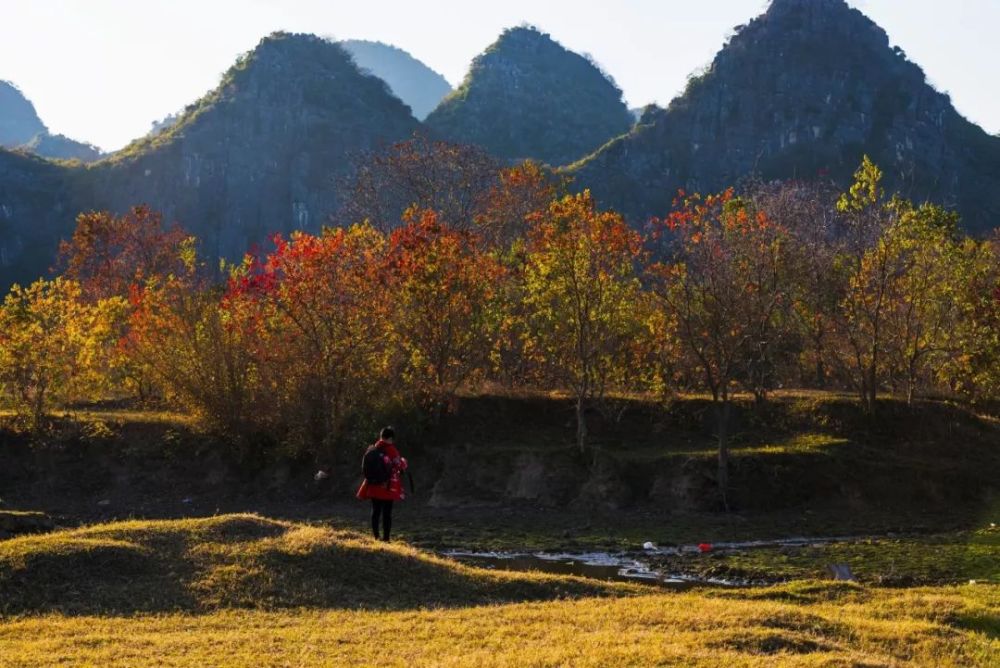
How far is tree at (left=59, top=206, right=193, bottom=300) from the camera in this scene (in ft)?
186

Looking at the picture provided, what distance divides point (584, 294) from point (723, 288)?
484 centimetres

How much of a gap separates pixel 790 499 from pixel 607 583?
13.1 meters

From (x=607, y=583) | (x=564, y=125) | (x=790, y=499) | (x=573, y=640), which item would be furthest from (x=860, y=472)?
(x=564, y=125)

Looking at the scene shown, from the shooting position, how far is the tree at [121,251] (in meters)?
56.6

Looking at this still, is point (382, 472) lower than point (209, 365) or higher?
lower

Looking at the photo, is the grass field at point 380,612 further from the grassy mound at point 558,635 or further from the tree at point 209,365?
the tree at point 209,365

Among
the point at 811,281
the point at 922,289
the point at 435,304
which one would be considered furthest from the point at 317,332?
the point at 922,289

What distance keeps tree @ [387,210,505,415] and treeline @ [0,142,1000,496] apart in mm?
63

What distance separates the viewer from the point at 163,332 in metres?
34.5

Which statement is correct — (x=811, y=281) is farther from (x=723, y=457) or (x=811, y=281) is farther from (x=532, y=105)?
(x=532, y=105)

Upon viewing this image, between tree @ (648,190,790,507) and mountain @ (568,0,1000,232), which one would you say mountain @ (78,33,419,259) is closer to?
mountain @ (568,0,1000,232)

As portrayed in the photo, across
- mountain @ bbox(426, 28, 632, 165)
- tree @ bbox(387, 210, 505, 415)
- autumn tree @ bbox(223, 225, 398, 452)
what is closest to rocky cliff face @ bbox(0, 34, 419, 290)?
mountain @ bbox(426, 28, 632, 165)

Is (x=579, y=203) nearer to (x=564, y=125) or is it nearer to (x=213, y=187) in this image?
(x=213, y=187)

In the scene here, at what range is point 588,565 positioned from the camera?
2288 cm
